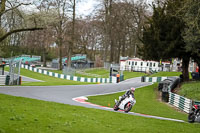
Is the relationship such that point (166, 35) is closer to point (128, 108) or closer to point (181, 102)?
point (181, 102)

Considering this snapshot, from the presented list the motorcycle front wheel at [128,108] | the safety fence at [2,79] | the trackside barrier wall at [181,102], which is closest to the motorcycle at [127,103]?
the motorcycle front wheel at [128,108]

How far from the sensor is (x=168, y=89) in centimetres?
2405

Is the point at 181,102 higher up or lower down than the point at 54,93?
lower down

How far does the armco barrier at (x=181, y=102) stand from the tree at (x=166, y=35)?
6.93m

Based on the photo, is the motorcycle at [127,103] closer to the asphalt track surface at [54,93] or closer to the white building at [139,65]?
the asphalt track surface at [54,93]

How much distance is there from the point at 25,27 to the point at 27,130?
435 inches

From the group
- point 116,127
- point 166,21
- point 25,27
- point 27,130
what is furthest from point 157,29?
point 27,130

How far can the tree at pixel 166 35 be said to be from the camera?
92.3ft

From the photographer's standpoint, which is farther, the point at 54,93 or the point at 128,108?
the point at 54,93

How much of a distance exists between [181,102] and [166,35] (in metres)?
10.7

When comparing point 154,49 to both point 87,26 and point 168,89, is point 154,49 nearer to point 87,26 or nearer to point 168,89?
point 168,89

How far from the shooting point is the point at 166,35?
28.9 m

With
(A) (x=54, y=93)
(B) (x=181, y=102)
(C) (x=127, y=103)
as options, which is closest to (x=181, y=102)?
(B) (x=181, y=102)

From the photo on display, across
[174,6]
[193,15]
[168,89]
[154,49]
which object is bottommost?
[168,89]
